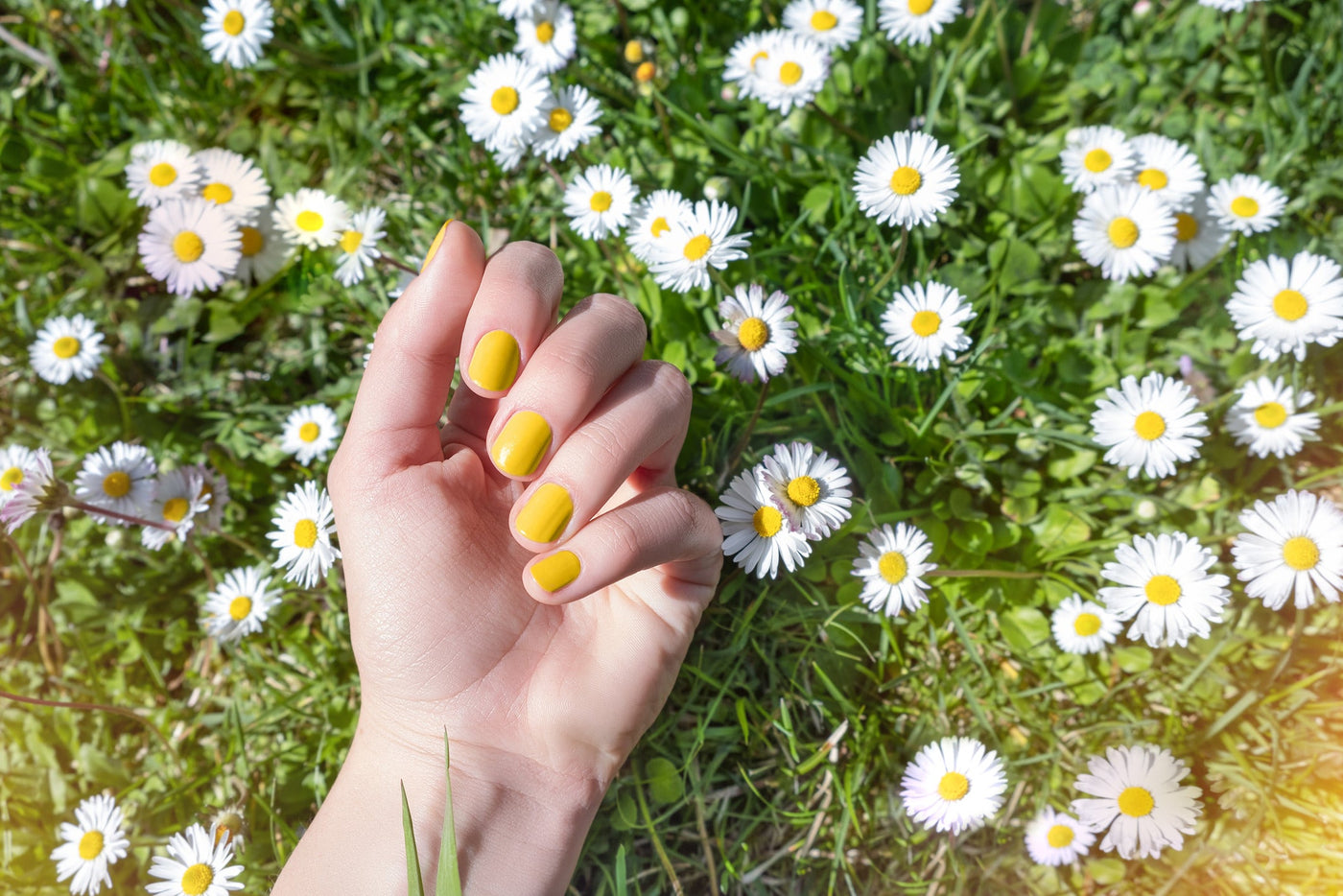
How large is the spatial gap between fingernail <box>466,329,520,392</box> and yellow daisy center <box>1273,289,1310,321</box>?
4.87 feet

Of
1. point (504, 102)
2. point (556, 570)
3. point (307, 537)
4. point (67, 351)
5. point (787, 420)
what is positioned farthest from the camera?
point (67, 351)

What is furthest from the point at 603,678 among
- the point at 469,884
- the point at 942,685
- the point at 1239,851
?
the point at 1239,851

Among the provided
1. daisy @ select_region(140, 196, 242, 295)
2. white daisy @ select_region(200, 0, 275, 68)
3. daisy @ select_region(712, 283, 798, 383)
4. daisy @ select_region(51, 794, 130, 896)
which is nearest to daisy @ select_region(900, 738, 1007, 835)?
daisy @ select_region(712, 283, 798, 383)

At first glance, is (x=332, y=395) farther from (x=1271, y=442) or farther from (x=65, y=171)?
(x=1271, y=442)

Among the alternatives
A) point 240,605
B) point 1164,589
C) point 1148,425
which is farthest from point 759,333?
point 240,605

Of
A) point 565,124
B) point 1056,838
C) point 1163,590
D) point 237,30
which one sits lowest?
point 1056,838

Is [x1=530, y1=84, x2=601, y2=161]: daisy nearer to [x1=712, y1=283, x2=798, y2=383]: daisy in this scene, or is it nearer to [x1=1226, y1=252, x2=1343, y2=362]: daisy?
[x1=712, y1=283, x2=798, y2=383]: daisy

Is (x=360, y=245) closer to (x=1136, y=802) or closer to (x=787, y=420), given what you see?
(x=787, y=420)

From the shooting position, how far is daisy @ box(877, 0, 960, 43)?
72.7 inches

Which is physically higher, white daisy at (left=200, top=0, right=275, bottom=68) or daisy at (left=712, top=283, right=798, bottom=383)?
white daisy at (left=200, top=0, right=275, bottom=68)

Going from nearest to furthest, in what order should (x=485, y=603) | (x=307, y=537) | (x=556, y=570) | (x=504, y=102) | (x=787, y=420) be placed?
1. (x=556, y=570)
2. (x=485, y=603)
3. (x=307, y=537)
4. (x=787, y=420)
5. (x=504, y=102)

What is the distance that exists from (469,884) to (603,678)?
1.18 feet

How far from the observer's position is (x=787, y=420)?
183 centimetres

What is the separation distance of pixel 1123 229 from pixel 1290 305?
337 mm
